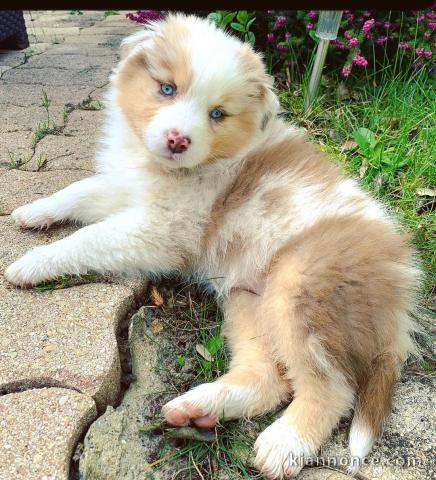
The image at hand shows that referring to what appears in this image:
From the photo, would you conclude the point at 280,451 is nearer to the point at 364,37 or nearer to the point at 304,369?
the point at 304,369

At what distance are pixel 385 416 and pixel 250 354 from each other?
1.74 feet

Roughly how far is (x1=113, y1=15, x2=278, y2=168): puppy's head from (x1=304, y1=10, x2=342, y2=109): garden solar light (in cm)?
118

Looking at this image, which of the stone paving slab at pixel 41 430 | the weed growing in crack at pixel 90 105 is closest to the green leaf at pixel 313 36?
the weed growing in crack at pixel 90 105

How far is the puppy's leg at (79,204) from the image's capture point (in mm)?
2330

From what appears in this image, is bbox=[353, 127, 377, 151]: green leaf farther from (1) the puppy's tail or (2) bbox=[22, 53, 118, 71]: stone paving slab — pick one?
(2) bbox=[22, 53, 118, 71]: stone paving slab

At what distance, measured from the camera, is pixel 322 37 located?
328 centimetres

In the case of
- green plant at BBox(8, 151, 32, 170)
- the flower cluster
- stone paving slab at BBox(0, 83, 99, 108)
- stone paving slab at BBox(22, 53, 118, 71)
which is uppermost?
the flower cluster

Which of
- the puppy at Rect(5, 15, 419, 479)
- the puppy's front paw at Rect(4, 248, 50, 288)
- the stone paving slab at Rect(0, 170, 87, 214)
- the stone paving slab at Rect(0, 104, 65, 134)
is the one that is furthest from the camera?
the stone paving slab at Rect(0, 104, 65, 134)

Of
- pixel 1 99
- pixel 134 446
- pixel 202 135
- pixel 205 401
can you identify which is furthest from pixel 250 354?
pixel 1 99

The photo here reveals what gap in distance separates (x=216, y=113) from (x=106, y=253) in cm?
79

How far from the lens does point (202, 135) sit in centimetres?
207

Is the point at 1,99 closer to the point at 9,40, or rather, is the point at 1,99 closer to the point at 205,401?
the point at 9,40

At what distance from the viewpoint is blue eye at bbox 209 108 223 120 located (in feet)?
7.01

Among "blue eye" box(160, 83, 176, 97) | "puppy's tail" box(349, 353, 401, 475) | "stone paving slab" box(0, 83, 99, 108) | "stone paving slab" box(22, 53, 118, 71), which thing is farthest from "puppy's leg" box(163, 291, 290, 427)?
"stone paving slab" box(22, 53, 118, 71)
